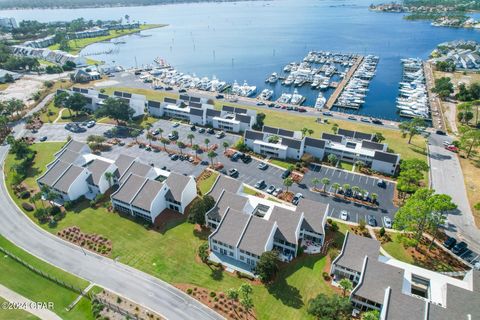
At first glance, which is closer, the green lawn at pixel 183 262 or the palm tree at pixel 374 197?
the green lawn at pixel 183 262

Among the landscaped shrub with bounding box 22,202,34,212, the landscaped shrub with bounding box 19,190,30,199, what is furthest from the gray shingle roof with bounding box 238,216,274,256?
the landscaped shrub with bounding box 19,190,30,199

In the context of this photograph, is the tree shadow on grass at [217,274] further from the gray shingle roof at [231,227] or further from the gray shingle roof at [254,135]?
the gray shingle roof at [254,135]

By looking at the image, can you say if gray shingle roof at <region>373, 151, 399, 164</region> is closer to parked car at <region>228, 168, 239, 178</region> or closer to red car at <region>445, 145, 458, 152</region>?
red car at <region>445, 145, 458, 152</region>

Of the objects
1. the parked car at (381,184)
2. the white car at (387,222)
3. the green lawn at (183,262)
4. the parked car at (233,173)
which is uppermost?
the parked car at (381,184)

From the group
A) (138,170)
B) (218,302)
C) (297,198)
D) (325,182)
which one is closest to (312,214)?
(297,198)

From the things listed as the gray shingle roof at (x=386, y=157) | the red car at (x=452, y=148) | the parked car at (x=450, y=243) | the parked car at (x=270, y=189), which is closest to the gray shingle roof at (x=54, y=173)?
the parked car at (x=270, y=189)

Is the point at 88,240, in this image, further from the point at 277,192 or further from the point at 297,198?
the point at 297,198

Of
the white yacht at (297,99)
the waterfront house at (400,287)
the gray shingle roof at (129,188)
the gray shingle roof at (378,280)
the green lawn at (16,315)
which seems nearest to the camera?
the waterfront house at (400,287)
